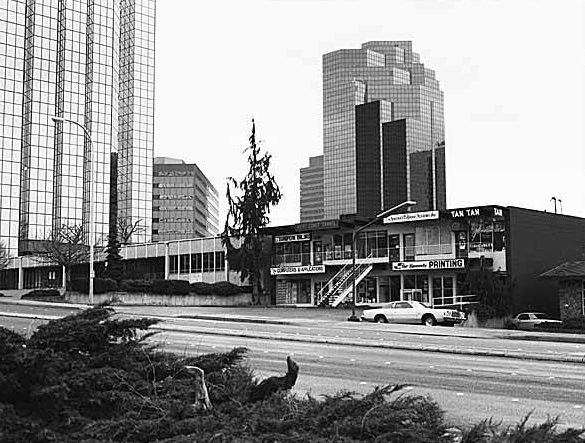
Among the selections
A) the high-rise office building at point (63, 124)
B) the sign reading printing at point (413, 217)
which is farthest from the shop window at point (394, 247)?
the high-rise office building at point (63, 124)

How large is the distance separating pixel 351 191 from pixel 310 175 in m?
23.1

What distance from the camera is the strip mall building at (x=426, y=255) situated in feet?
157

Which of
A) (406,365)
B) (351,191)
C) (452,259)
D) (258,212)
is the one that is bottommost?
(406,365)

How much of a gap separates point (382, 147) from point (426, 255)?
8985 cm

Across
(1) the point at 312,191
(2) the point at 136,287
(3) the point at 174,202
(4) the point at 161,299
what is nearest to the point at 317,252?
(4) the point at 161,299

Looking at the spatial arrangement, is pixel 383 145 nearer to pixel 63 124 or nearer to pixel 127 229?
pixel 127 229

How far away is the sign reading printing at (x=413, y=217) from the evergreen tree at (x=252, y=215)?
32.8 feet

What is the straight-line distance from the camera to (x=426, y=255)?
171ft

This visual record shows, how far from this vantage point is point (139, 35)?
5586 inches

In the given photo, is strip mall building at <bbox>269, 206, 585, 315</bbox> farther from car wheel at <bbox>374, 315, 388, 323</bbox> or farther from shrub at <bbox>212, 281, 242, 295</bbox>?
car wheel at <bbox>374, 315, 388, 323</bbox>

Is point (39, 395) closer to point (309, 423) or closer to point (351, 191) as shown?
point (309, 423)

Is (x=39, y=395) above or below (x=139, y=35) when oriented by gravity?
below

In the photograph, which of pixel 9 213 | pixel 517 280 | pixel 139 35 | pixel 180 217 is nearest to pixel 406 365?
pixel 517 280

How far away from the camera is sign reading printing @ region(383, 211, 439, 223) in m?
50.6
